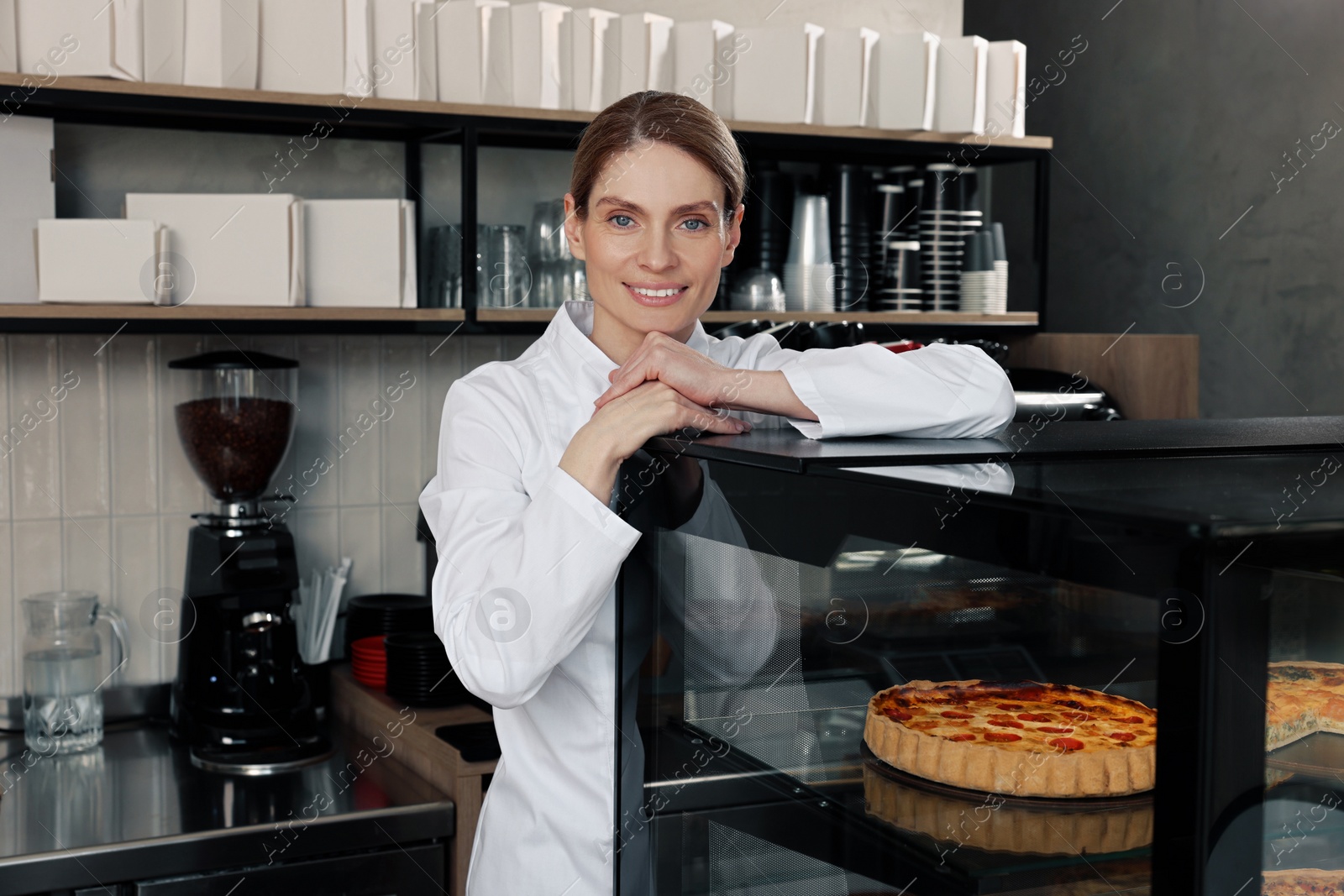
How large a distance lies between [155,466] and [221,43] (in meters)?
0.78

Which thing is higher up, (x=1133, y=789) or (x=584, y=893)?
(x=1133, y=789)

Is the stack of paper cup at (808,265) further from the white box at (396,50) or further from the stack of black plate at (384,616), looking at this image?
the stack of black plate at (384,616)

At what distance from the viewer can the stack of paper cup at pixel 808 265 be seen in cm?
244

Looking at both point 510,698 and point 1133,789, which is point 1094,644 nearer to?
point 1133,789

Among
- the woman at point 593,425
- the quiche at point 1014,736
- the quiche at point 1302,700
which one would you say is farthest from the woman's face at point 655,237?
the quiche at point 1302,700

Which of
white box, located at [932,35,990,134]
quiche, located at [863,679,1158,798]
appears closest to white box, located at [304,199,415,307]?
white box, located at [932,35,990,134]

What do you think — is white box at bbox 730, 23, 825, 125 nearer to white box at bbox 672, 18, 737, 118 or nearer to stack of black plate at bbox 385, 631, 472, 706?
white box at bbox 672, 18, 737, 118

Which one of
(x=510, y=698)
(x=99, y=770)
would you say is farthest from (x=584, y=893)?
(x=99, y=770)

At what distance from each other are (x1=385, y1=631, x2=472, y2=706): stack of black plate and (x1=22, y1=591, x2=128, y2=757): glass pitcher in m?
0.49

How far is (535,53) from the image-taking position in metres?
2.20

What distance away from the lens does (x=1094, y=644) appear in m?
0.58

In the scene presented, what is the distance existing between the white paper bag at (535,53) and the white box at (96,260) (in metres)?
0.67

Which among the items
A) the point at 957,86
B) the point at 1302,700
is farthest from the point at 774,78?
the point at 1302,700

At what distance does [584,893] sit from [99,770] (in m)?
1.30
